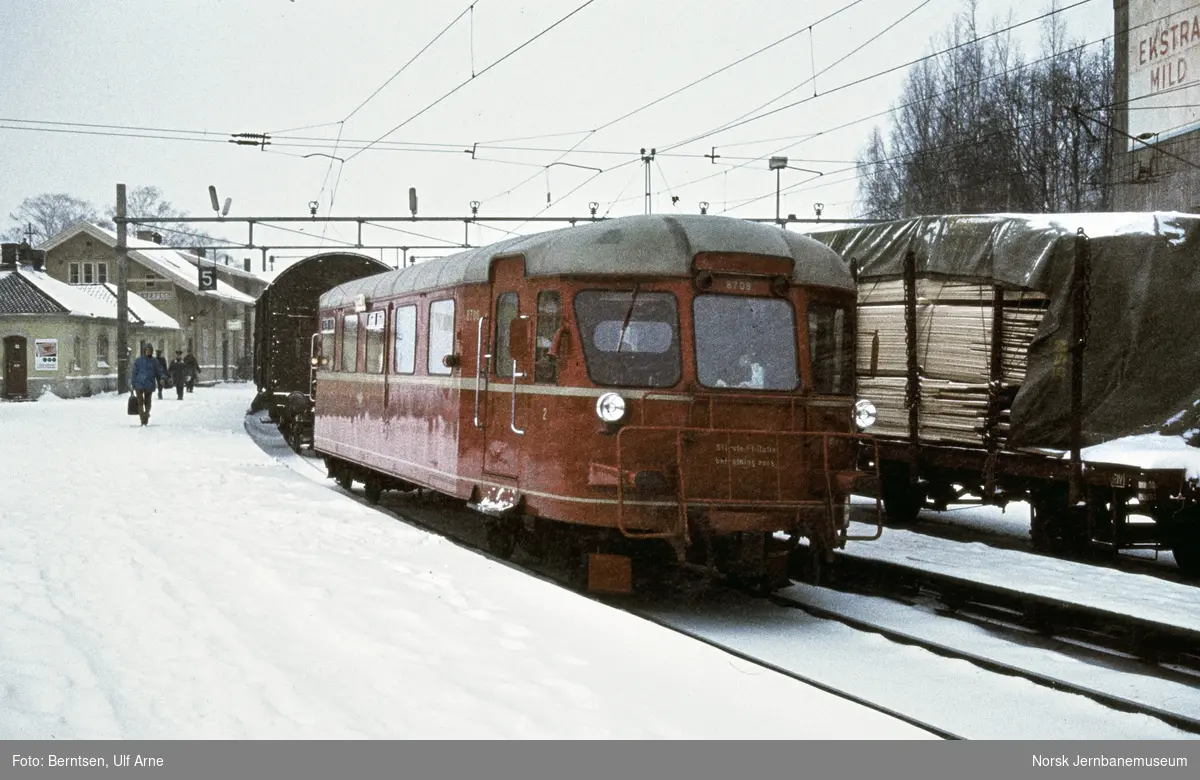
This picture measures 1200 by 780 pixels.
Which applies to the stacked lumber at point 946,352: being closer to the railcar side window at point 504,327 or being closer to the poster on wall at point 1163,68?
the railcar side window at point 504,327

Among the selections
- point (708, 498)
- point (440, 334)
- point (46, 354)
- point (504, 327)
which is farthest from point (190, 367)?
point (708, 498)

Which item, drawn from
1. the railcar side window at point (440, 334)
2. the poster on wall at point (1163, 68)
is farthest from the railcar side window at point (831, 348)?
the poster on wall at point (1163, 68)

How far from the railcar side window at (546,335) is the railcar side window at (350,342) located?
248 inches

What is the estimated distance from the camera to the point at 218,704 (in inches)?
208

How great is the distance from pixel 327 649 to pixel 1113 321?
323 inches

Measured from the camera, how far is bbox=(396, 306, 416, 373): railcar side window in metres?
12.6

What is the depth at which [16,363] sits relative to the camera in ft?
150

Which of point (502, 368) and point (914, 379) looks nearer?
point (502, 368)

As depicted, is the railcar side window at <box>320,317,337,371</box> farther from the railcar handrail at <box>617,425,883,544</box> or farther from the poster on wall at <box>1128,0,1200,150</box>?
the poster on wall at <box>1128,0,1200,150</box>

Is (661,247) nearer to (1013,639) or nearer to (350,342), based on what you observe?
(1013,639)

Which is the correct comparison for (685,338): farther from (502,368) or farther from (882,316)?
A: (882,316)

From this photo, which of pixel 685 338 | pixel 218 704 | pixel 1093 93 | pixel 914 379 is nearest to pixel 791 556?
pixel 685 338

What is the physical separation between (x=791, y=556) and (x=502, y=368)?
2895mm

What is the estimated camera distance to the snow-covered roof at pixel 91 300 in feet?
157
